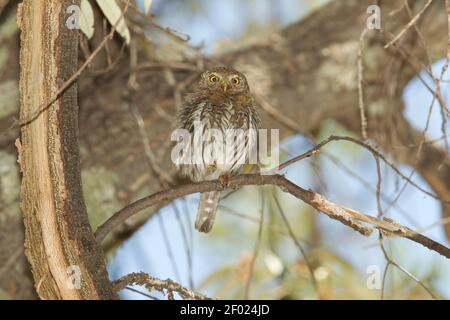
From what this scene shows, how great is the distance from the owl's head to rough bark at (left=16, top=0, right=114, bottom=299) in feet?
6.01

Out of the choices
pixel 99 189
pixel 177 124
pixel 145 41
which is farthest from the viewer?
pixel 145 41

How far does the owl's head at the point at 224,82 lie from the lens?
4691 millimetres

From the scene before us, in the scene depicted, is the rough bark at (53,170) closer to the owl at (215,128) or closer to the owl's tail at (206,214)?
the owl at (215,128)

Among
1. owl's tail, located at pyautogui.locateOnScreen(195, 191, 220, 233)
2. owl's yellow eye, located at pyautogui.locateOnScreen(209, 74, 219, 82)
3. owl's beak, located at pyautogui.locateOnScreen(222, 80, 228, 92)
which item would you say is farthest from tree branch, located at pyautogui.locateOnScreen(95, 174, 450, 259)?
owl's yellow eye, located at pyautogui.locateOnScreen(209, 74, 219, 82)

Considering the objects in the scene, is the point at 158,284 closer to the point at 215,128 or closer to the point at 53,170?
the point at 53,170

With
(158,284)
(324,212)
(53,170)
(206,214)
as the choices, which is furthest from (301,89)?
(53,170)

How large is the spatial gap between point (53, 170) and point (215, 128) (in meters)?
1.62

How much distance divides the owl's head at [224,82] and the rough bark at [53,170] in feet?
6.01

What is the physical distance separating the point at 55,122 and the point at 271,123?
9.05 feet

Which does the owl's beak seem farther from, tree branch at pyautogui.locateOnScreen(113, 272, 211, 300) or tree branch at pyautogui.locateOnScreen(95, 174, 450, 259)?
tree branch at pyautogui.locateOnScreen(113, 272, 211, 300)

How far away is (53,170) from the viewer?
279 centimetres
